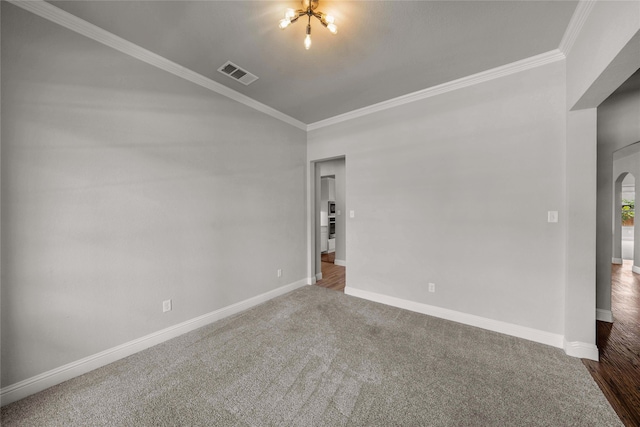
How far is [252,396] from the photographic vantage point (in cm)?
165

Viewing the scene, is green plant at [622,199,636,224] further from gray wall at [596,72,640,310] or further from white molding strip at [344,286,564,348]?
white molding strip at [344,286,564,348]

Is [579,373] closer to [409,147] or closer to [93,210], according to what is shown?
[409,147]

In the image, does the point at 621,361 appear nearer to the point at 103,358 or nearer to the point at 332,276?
the point at 332,276

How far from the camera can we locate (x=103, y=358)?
6.52ft

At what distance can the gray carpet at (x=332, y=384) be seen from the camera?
148 centimetres

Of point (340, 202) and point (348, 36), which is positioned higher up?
point (348, 36)

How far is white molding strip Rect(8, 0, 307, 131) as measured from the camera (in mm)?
1696

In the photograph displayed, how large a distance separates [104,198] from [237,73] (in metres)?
1.78

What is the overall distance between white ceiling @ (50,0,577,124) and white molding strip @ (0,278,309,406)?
2.70 meters

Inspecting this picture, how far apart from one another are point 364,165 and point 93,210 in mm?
3042

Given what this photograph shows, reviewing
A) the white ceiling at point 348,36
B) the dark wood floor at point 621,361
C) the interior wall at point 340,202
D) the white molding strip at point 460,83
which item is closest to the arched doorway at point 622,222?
the dark wood floor at point 621,361

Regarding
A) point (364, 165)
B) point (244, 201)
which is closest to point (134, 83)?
point (244, 201)

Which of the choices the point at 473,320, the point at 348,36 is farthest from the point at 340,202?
the point at 348,36

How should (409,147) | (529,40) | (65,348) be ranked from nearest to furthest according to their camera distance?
(65,348) → (529,40) → (409,147)
